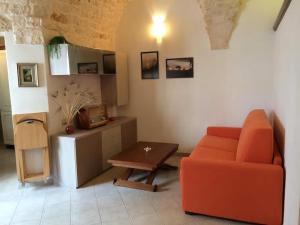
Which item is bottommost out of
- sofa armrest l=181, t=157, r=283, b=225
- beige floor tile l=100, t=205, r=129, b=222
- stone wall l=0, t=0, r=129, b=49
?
beige floor tile l=100, t=205, r=129, b=222

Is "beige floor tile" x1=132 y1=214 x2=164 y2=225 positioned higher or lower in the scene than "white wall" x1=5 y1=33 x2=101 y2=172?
lower

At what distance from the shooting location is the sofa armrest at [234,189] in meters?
2.27

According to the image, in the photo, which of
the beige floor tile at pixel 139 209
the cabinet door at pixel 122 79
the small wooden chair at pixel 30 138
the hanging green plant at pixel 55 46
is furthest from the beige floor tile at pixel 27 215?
the cabinet door at pixel 122 79

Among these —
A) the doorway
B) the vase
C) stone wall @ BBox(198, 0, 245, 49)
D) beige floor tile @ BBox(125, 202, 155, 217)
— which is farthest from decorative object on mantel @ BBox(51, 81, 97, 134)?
stone wall @ BBox(198, 0, 245, 49)

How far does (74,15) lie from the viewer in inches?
152

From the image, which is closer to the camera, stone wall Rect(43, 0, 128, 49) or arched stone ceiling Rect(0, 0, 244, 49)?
arched stone ceiling Rect(0, 0, 244, 49)

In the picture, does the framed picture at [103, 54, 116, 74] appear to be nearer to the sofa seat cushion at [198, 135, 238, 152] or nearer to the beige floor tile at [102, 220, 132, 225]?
the sofa seat cushion at [198, 135, 238, 152]

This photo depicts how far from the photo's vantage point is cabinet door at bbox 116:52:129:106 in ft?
14.6

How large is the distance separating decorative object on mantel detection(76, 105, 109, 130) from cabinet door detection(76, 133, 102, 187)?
0.22 m

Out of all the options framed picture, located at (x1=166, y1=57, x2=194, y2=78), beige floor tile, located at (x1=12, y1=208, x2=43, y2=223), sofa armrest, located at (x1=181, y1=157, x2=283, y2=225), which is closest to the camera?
sofa armrest, located at (x1=181, y1=157, x2=283, y2=225)

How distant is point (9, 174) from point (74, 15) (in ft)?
8.57

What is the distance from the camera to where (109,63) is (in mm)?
4215

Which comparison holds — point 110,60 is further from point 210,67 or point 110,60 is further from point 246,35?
point 246,35

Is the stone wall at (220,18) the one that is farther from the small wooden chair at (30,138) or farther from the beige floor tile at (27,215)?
the beige floor tile at (27,215)
